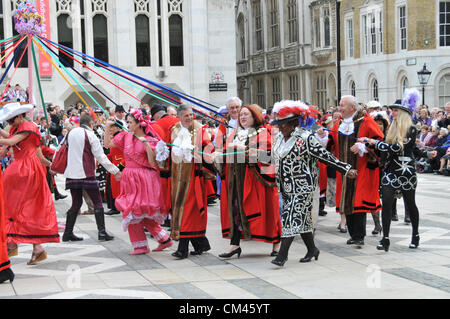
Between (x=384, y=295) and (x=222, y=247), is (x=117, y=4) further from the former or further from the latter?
(x=384, y=295)

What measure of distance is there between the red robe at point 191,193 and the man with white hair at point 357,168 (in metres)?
2.00

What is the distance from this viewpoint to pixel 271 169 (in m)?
9.01

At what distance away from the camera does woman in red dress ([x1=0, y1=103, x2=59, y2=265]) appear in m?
→ 8.59

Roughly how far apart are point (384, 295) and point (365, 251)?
2.43 meters

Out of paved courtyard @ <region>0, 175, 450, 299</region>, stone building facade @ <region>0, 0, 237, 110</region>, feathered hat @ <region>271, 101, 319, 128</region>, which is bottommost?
paved courtyard @ <region>0, 175, 450, 299</region>

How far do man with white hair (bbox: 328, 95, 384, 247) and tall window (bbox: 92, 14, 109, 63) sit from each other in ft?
78.0

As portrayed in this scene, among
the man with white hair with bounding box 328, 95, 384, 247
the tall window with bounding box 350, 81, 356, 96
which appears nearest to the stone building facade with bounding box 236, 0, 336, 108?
the tall window with bounding box 350, 81, 356, 96

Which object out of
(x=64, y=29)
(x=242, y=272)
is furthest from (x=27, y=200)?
(x=64, y=29)

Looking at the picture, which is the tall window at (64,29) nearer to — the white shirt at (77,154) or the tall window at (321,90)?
the tall window at (321,90)

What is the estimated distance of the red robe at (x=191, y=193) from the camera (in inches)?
355

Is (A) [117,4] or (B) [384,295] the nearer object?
(B) [384,295]

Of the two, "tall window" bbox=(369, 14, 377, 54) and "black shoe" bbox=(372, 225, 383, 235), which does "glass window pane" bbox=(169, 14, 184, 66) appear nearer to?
"tall window" bbox=(369, 14, 377, 54)

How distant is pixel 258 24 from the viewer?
4719 centimetres
